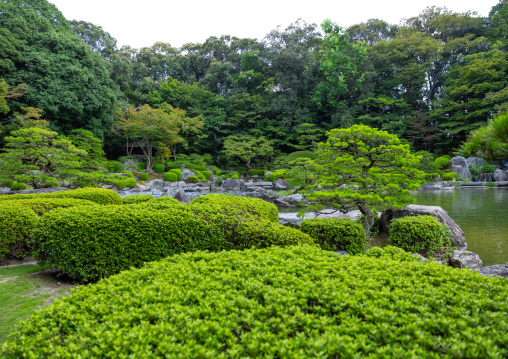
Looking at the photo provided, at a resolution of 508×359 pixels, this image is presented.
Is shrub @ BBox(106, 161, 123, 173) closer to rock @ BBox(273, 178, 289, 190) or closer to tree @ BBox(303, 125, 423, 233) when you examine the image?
rock @ BBox(273, 178, 289, 190)

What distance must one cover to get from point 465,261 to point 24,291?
669cm

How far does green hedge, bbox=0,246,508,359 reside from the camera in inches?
50.7

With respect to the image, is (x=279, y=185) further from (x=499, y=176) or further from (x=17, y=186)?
(x=499, y=176)

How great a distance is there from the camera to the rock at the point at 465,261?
4.50 m

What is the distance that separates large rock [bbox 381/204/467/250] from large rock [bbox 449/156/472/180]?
19.0 m

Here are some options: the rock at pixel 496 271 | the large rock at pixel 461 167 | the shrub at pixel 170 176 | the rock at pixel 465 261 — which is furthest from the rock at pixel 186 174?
the large rock at pixel 461 167

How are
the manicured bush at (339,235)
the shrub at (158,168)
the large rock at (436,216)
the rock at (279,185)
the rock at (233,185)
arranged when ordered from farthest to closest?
1. the shrub at (158,168)
2. the rock at (279,185)
3. the rock at (233,185)
4. the large rock at (436,216)
5. the manicured bush at (339,235)

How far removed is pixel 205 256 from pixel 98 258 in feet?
5.63

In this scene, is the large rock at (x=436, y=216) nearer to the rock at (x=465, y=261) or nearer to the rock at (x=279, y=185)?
the rock at (x=465, y=261)

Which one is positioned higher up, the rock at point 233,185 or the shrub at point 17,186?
the shrub at point 17,186

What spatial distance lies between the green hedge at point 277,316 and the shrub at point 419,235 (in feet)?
10.5

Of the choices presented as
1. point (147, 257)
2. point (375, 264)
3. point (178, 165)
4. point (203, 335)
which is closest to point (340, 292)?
point (375, 264)

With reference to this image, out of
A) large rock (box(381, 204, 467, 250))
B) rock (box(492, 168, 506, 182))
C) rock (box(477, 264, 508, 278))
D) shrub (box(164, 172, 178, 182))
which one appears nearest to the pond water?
large rock (box(381, 204, 467, 250))

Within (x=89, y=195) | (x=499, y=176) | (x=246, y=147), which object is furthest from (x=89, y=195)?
(x=499, y=176)
